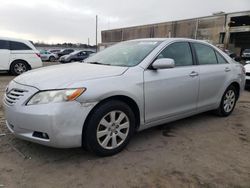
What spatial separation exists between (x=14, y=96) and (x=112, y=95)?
1145 millimetres

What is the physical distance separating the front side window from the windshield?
0.64ft

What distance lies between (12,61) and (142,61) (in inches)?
349

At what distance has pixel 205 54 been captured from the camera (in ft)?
14.7

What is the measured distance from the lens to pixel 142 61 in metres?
3.42

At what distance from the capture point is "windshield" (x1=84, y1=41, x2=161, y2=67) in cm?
356

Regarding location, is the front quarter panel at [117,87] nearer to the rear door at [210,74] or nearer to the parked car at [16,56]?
the rear door at [210,74]

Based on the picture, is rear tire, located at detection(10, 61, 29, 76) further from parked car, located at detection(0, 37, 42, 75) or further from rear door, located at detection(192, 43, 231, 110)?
rear door, located at detection(192, 43, 231, 110)

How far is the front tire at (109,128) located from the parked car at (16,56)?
899cm

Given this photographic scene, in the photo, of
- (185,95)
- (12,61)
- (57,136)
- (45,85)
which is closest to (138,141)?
(185,95)

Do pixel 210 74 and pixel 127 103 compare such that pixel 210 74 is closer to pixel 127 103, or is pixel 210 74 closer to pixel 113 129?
pixel 127 103

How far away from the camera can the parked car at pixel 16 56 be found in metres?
10.4

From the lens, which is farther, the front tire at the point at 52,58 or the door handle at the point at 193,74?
the front tire at the point at 52,58

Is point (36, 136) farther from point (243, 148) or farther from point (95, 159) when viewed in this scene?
point (243, 148)

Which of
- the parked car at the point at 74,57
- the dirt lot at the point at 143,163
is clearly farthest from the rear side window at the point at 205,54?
the parked car at the point at 74,57
